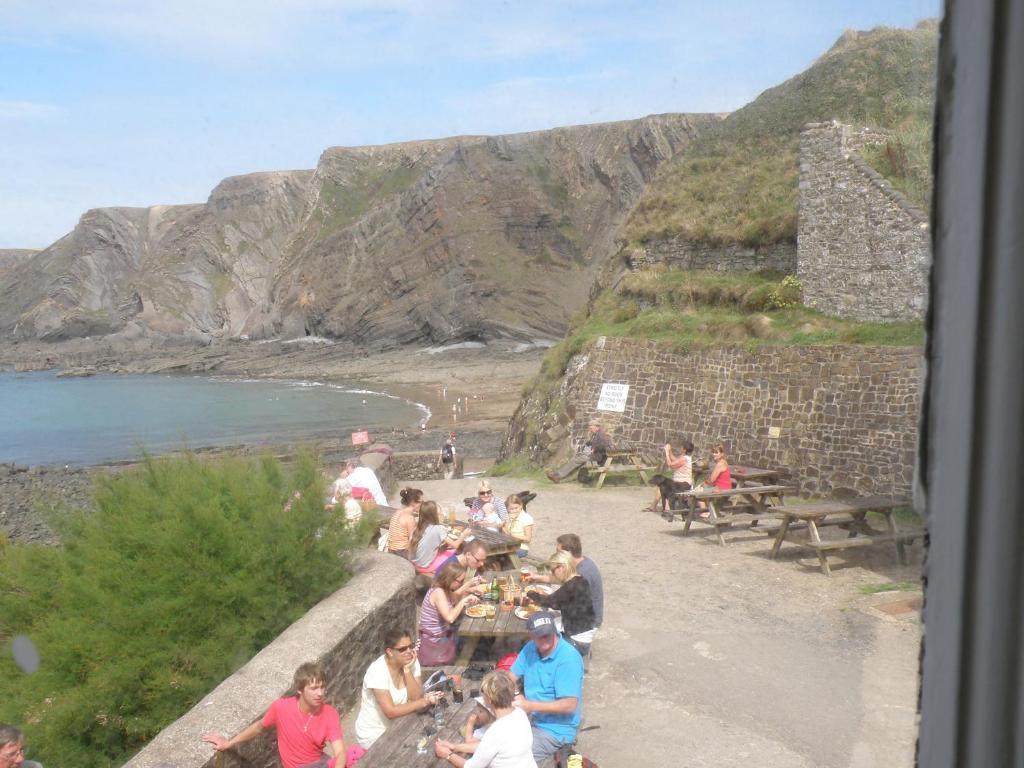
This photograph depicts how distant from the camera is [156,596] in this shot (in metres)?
6.29

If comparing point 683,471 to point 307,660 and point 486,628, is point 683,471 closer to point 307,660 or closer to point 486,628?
point 486,628

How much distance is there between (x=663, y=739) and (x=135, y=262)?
14805 centimetres

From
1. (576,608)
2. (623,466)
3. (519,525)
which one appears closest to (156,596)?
(576,608)

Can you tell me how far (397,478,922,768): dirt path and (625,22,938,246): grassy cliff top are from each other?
790 cm

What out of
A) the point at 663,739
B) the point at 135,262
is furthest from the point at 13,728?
the point at 135,262

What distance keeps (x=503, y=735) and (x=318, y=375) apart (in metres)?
66.2

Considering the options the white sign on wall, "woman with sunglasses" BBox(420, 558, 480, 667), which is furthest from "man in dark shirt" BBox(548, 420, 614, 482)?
"woman with sunglasses" BBox(420, 558, 480, 667)

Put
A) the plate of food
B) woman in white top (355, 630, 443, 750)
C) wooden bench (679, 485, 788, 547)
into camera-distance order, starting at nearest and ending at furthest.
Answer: woman in white top (355, 630, 443, 750), the plate of food, wooden bench (679, 485, 788, 547)

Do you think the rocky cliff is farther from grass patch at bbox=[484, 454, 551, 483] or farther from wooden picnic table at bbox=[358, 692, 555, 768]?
wooden picnic table at bbox=[358, 692, 555, 768]

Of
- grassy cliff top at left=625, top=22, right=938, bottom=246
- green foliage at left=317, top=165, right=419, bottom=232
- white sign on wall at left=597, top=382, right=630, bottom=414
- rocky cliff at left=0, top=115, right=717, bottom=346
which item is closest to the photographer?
white sign on wall at left=597, top=382, right=630, bottom=414

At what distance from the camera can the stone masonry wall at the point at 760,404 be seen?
38.3ft

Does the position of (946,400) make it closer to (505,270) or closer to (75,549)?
(75,549)

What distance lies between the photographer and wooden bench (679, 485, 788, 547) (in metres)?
10.7

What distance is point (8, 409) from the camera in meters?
61.4
